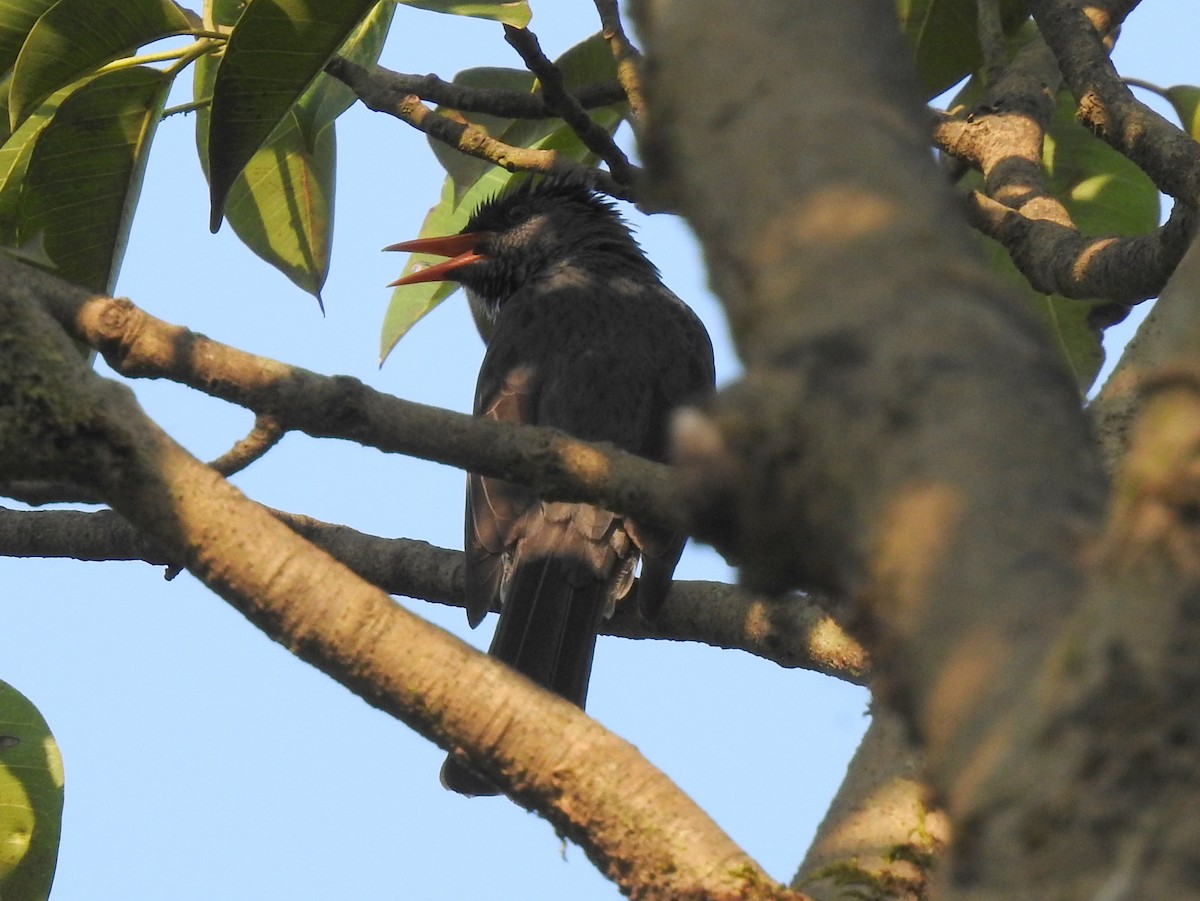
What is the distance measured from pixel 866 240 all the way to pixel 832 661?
2.63m

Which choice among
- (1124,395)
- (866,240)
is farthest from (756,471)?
(1124,395)

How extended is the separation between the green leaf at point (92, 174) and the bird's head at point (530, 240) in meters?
2.90

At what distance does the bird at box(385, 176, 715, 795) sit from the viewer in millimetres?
4867

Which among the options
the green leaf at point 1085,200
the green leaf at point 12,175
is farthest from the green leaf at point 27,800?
the green leaf at point 1085,200

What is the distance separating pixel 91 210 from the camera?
3.83 metres

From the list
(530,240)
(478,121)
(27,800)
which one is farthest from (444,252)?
(27,800)

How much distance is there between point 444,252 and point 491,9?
332 centimetres

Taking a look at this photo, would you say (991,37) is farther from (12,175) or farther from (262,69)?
(12,175)

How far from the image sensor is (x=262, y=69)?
11.3 ft

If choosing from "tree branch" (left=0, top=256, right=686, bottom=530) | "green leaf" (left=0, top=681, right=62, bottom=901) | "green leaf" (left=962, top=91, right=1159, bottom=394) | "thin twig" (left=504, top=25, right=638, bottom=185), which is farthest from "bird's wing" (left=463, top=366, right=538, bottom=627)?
"tree branch" (left=0, top=256, right=686, bottom=530)

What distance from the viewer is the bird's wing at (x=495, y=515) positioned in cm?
488

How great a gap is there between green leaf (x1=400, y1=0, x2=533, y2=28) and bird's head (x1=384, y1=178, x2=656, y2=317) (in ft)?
9.68

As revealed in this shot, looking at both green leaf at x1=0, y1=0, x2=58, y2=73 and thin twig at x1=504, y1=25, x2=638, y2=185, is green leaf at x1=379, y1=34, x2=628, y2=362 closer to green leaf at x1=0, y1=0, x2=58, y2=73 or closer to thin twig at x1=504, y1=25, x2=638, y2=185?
thin twig at x1=504, y1=25, x2=638, y2=185

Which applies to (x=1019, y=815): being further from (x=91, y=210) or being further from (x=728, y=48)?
(x=91, y=210)
